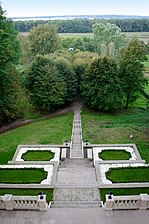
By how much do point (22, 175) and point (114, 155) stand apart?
742cm

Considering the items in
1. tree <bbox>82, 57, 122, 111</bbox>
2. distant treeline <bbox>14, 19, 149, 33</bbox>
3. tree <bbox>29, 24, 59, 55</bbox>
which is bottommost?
tree <bbox>82, 57, 122, 111</bbox>

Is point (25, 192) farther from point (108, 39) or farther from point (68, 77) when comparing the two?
point (108, 39)

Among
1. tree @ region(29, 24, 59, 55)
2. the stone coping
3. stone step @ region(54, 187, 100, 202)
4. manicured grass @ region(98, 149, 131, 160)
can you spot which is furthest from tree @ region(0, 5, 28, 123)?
tree @ region(29, 24, 59, 55)

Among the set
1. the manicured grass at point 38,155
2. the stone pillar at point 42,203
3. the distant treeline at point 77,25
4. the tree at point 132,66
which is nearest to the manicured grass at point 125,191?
the stone pillar at point 42,203

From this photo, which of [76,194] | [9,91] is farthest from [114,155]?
[9,91]

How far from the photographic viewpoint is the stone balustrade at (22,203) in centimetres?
1348

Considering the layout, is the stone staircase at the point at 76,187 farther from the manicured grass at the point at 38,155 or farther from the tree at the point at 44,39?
the tree at the point at 44,39

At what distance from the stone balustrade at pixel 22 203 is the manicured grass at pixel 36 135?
6861mm

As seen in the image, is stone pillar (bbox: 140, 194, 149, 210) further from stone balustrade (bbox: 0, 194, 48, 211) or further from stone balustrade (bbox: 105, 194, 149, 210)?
stone balustrade (bbox: 0, 194, 48, 211)

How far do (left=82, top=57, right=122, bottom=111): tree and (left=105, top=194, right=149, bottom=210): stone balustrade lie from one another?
762 inches

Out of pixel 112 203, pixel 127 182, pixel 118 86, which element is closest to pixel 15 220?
pixel 112 203

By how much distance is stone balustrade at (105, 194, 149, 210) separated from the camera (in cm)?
1345

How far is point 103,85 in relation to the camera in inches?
1280

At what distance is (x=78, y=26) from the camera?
96.7m
